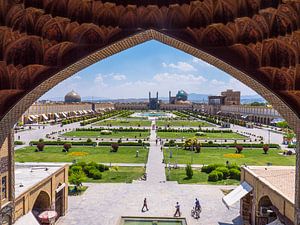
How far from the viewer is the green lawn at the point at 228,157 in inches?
827

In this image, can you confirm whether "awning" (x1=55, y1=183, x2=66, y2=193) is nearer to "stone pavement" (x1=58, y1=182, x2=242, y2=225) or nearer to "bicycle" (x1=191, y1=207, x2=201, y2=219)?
"stone pavement" (x1=58, y1=182, x2=242, y2=225)

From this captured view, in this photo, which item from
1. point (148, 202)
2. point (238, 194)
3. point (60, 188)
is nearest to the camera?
point (238, 194)

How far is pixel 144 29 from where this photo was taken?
6215 millimetres

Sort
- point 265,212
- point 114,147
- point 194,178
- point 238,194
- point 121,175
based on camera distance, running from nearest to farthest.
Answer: point 265,212
point 238,194
point 194,178
point 121,175
point 114,147

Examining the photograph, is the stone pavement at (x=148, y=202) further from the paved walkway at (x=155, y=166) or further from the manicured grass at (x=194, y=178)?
the manicured grass at (x=194, y=178)

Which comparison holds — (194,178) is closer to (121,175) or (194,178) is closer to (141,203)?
(121,175)

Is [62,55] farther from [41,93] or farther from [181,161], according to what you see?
[181,161]

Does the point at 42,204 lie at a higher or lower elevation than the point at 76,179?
higher

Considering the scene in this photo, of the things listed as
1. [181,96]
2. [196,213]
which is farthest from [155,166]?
[181,96]

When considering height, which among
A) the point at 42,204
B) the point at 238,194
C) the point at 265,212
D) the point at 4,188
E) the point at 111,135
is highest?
the point at 4,188

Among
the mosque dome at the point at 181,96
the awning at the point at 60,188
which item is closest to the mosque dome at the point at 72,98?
the mosque dome at the point at 181,96

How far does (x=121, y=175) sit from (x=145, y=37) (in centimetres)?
1206

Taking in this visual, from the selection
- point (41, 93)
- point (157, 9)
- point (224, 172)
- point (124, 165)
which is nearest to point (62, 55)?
point (41, 93)

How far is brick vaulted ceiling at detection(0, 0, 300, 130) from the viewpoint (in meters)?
5.45
